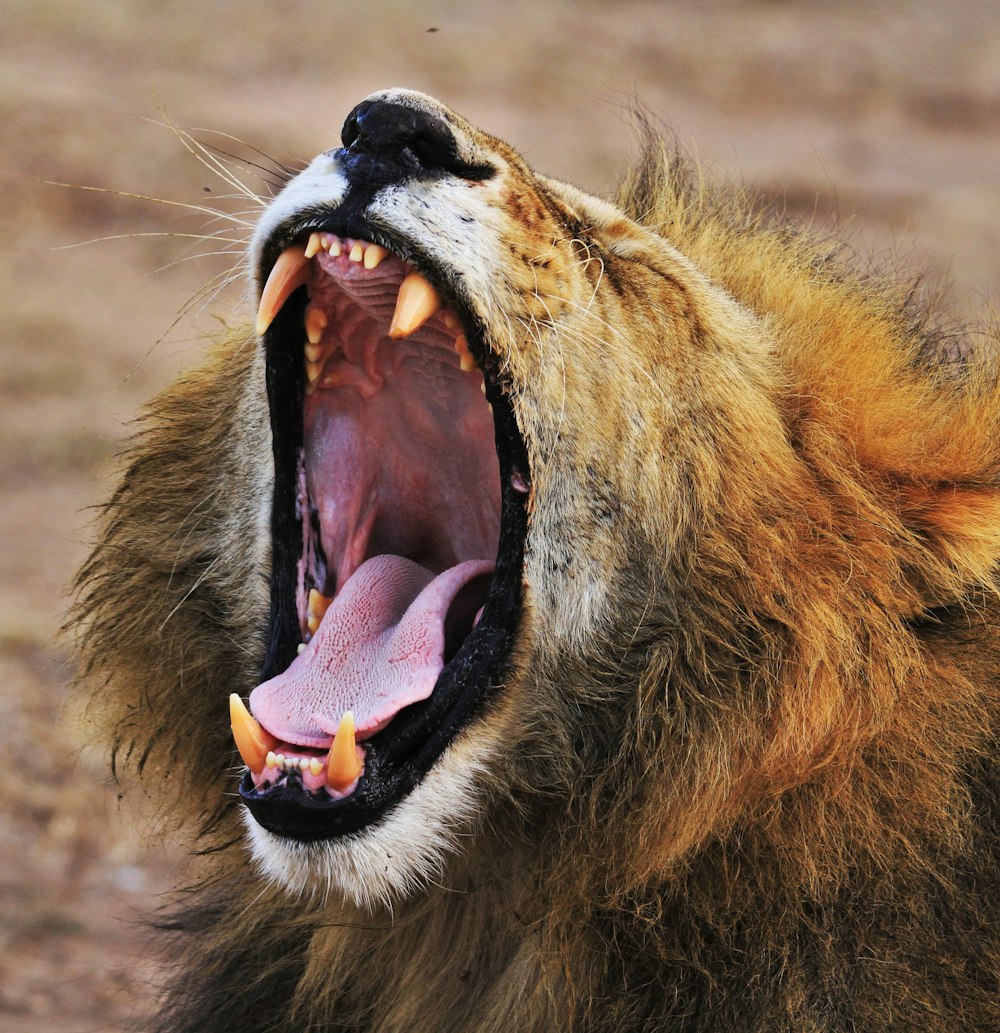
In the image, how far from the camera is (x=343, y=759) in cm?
220

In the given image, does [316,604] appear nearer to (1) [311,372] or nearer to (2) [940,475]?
(1) [311,372]

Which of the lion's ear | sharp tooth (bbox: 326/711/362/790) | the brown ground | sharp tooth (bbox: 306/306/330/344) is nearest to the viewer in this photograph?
sharp tooth (bbox: 326/711/362/790)

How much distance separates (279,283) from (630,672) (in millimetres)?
799

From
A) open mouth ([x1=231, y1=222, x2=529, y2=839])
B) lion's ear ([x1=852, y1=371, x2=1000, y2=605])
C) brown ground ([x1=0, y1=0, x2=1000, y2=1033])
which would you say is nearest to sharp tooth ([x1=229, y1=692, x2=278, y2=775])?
open mouth ([x1=231, y1=222, x2=529, y2=839])

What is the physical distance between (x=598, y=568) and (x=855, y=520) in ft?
1.27

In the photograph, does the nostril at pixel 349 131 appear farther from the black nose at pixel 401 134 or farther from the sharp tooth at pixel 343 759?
the sharp tooth at pixel 343 759

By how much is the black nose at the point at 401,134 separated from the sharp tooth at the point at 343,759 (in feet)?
2.64

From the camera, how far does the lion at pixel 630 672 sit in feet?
7.36

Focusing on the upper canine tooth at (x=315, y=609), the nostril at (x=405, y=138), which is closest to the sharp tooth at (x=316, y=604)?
the upper canine tooth at (x=315, y=609)

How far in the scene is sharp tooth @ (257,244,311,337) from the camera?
7.83 ft

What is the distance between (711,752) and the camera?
2.27 meters

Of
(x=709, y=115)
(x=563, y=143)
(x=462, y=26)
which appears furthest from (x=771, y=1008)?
(x=462, y=26)

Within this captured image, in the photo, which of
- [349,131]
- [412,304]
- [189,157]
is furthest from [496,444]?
[189,157]

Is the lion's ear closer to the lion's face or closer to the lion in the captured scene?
the lion
